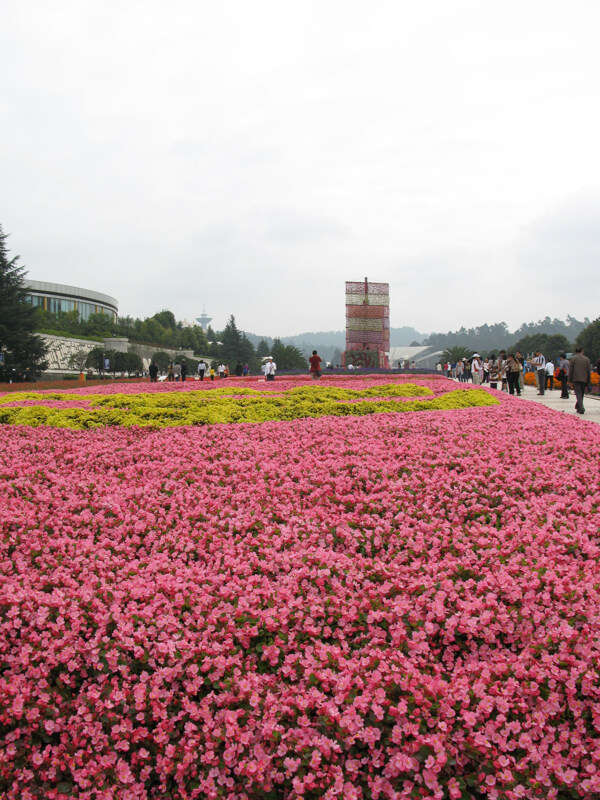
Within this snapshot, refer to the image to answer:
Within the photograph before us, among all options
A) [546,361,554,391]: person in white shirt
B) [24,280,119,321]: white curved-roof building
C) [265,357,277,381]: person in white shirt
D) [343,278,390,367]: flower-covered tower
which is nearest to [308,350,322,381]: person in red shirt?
→ [265,357,277,381]: person in white shirt

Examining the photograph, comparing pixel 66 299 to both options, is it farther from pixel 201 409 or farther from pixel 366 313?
pixel 201 409

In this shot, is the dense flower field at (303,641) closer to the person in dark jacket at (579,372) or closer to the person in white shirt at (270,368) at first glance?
the person in dark jacket at (579,372)

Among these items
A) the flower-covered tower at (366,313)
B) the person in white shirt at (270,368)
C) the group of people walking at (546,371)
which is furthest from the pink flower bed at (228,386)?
the flower-covered tower at (366,313)

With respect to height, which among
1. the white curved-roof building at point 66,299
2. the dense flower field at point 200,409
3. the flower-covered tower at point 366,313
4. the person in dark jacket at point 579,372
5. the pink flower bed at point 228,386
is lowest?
the dense flower field at point 200,409

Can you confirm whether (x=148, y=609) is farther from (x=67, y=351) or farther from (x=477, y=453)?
(x=67, y=351)

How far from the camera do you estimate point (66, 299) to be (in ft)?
A: 242

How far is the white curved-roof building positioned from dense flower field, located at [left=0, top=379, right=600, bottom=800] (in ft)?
222

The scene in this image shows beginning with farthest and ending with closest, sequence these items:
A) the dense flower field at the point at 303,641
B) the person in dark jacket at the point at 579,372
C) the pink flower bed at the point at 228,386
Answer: the pink flower bed at the point at 228,386 < the person in dark jacket at the point at 579,372 < the dense flower field at the point at 303,641

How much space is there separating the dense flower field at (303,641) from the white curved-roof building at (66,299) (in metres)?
67.6

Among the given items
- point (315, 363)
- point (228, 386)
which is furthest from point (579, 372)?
point (228, 386)

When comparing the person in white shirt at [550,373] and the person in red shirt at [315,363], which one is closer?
the person in red shirt at [315,363]

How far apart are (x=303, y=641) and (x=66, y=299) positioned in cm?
7930

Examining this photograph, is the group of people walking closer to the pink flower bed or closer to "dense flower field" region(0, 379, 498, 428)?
the pink flower bed

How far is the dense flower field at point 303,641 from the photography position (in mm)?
1961
